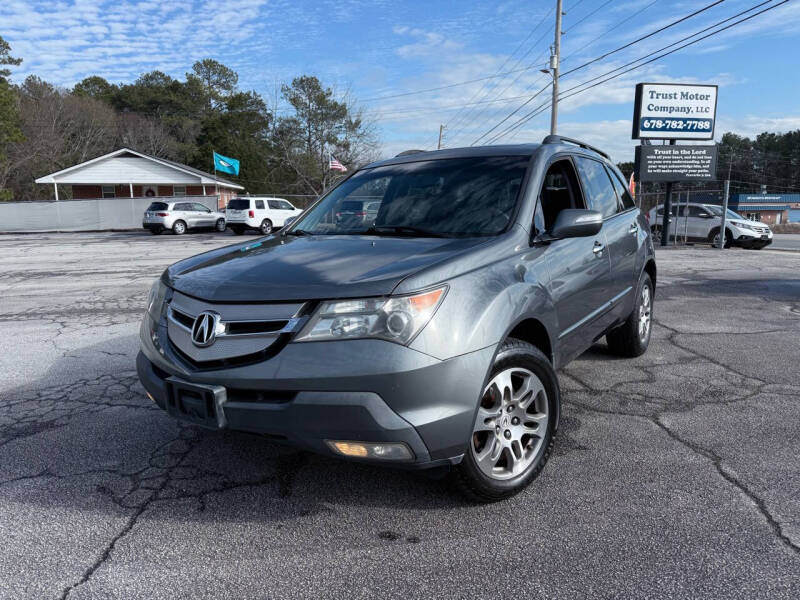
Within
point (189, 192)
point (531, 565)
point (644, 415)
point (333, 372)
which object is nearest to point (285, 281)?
point (333, 372)

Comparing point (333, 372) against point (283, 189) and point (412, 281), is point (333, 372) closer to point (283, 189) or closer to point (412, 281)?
point (412, 281)

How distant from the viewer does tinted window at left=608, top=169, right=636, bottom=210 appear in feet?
17.1

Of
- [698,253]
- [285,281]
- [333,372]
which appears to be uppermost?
[285,281]

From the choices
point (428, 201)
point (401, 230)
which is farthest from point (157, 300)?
point (428, 201)

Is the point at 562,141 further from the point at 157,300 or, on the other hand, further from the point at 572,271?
the point at 157,300

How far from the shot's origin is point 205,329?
2.68m

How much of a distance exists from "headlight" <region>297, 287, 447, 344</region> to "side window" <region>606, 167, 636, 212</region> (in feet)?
10.8

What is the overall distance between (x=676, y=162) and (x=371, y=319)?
22.4m

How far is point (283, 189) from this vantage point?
2462 inches

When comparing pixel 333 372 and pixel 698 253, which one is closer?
pixel 333 372

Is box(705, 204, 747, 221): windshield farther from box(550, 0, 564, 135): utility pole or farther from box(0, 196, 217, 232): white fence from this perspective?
box(0, 196, 217, 232): white fence

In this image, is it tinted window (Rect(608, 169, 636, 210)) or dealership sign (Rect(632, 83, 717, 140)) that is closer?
tinted window (Rect(608, 169, 636, 210))

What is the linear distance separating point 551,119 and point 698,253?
1392 centimetres

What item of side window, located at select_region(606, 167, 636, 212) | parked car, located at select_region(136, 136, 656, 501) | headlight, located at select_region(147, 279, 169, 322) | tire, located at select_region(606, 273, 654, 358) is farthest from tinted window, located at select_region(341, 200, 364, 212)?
tire, located at select_region(606, 273, 654, 358)
